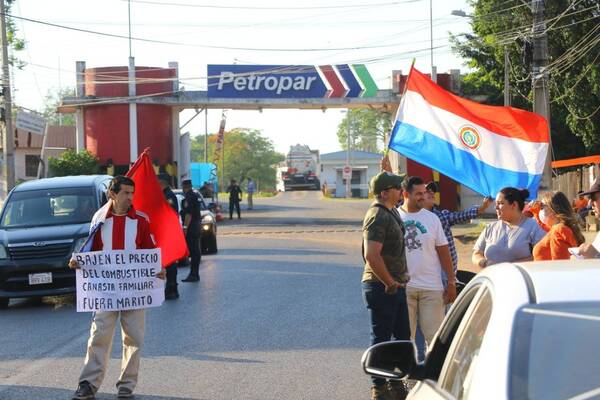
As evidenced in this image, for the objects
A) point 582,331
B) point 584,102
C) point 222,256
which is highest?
point 584,102

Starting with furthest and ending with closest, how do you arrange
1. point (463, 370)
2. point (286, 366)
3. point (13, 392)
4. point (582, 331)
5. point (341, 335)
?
point (341, 335) < point (286, 366) < point (13, 392) < point (463, 370) < point (582, 331)

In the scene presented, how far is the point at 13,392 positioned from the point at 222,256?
15734mm

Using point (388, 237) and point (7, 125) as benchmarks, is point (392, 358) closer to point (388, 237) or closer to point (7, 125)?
point (388, 237)

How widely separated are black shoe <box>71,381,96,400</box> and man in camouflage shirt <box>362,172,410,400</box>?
2.33 m

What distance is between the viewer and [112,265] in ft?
29.9

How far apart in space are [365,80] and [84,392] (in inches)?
1358

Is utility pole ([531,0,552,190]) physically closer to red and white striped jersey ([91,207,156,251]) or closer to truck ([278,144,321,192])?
red and white striped jersey ([91,207,156,251])

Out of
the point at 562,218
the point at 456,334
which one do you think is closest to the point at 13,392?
the point at 562,218

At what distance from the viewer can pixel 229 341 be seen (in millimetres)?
11430

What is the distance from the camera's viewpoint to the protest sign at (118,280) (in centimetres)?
892

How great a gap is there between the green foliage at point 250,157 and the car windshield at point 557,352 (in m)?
137

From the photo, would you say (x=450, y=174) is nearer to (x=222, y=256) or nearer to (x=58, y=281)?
(x=58, y=281)

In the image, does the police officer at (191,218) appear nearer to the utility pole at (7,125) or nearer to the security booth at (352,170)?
the utility pole at (7,125)

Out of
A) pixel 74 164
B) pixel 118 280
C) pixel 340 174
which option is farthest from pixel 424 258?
pixel 340 174
